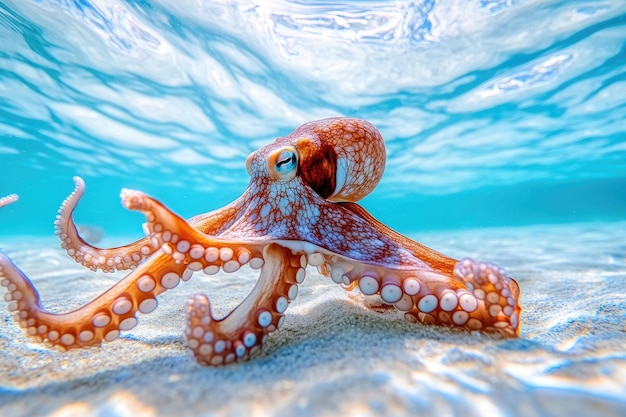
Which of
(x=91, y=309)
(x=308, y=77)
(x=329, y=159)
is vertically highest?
(x=308, y=77)

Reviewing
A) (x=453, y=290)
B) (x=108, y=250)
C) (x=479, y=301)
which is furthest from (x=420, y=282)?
(x=108, y=250)

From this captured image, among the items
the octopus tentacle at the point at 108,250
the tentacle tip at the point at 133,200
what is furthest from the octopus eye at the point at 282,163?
the tentacle tip at the point at 133,200

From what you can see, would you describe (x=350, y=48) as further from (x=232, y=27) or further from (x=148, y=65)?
(x=148, y=65)

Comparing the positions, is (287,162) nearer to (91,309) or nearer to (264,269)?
(264,269)

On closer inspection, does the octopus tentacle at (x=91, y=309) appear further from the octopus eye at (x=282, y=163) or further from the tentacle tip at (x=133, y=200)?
the octopus eye at (x=282, y=163)


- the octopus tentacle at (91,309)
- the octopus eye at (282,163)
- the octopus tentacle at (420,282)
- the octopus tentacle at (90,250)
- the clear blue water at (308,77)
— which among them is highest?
the clear blue water at (308,77)

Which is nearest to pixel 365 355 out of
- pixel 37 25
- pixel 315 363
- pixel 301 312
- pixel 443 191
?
pixel 315 363

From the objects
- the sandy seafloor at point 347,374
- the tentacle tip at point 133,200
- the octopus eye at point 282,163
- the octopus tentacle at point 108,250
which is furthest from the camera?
the octopus tentacle at point 108,250
